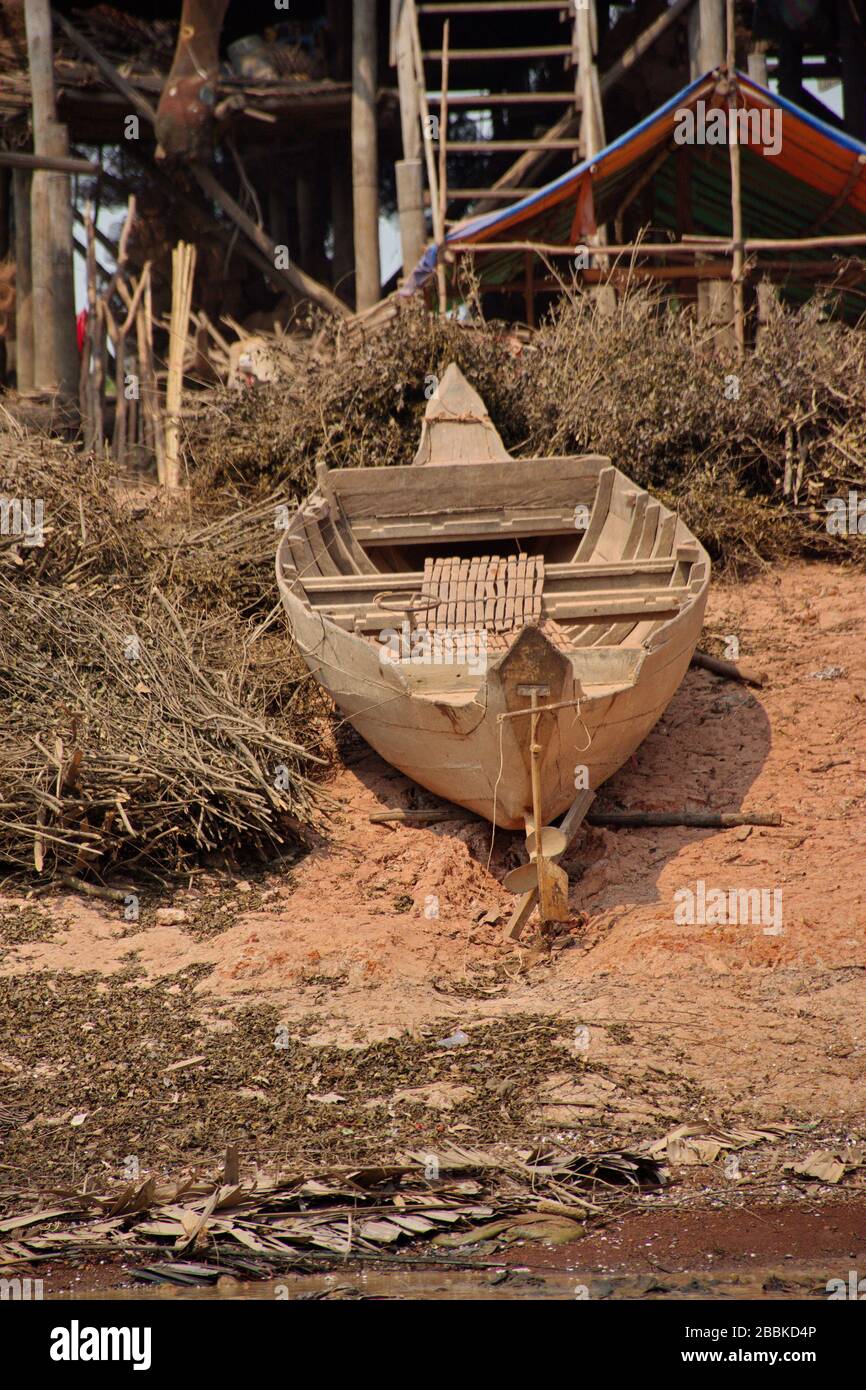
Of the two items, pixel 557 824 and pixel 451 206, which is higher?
pixel 451 206

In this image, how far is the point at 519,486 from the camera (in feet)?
32.6

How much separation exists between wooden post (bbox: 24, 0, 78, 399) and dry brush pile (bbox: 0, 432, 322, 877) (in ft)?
13.4

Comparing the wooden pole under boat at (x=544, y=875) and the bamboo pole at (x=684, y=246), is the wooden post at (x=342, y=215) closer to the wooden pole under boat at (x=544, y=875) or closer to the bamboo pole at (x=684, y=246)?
the bamboo pole at (x=684, y=246)

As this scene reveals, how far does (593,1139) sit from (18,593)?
17.3ft

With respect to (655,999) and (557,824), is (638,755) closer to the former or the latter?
(557,824)

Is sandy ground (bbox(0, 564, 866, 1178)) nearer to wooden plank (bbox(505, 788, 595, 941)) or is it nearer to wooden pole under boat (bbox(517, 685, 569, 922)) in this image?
wooden plank (bbox(505, 788, 595, 941))

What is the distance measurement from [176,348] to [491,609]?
7.31 m

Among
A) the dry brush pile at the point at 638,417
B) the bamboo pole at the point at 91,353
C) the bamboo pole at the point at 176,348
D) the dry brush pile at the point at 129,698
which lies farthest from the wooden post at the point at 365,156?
the dry brush pile at the point at 129,698

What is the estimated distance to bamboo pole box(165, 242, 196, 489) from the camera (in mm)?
13227

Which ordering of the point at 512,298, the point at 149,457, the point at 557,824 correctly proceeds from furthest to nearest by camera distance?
1. the point at 512,298
2. the point at 149,457
3. the point at 557,824

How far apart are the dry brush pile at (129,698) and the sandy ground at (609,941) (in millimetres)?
312

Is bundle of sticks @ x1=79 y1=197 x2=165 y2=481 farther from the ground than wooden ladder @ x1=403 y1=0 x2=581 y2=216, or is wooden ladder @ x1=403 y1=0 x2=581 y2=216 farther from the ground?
wooden ladder @ x1=403 y1=0 x2=581 y2=216

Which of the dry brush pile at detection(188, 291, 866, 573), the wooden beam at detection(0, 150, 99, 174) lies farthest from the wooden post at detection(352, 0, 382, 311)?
the dry brush pile at detection(188, 291, 866, 573)
